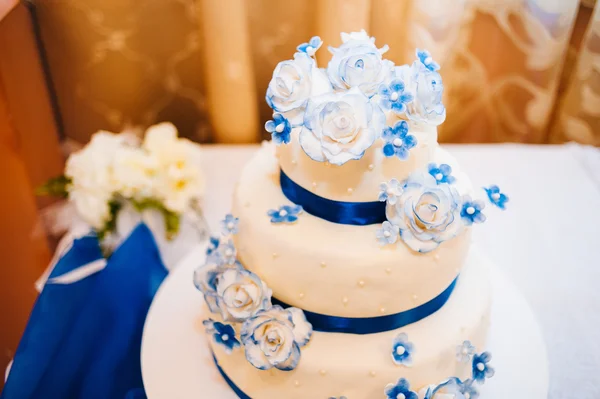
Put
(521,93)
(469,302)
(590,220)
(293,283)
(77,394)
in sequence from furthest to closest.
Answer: (521,93)
(590,220)
(77,394)
(469,302)
(293,283)

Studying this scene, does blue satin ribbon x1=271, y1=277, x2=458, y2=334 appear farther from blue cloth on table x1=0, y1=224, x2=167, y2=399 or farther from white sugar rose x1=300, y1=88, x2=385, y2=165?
blue cloth on table x1=0, y1=224, x2=167, y2=399

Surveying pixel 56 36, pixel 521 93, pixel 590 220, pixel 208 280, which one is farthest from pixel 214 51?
pixel 590 220

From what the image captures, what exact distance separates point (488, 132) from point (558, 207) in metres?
0.59

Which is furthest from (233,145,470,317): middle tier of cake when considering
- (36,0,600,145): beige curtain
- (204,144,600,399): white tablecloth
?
(36,0,600,145): beige curtain

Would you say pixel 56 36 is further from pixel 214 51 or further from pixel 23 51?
pixel 214 51

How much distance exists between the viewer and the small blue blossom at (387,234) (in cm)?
83

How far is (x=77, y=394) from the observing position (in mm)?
1172

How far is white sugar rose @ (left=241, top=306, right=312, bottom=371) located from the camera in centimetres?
84

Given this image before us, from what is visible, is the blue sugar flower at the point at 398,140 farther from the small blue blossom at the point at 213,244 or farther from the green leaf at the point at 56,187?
the green leaf at the point at 56,187

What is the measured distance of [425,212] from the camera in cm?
81

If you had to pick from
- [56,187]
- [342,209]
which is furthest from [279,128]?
[56,187]

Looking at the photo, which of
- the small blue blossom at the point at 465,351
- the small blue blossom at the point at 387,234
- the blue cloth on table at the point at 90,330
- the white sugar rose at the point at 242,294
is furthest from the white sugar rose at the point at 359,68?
the blue cloth on table at the point at 90,330

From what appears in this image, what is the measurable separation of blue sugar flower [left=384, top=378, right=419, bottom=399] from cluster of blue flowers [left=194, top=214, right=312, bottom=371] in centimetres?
15

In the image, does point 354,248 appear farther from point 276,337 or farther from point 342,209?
point 276,337
